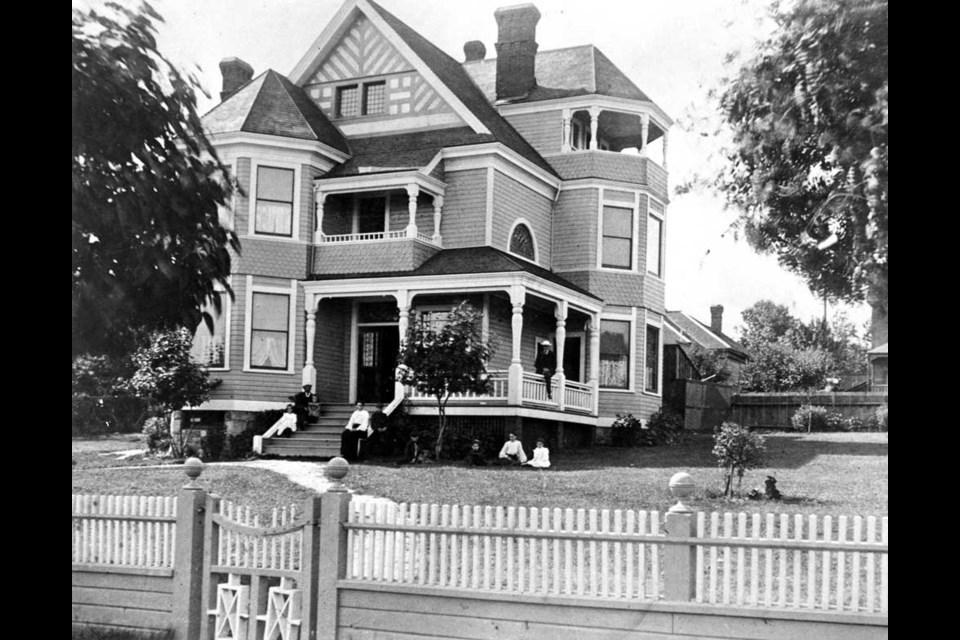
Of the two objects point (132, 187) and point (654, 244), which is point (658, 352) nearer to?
point (654, 244)

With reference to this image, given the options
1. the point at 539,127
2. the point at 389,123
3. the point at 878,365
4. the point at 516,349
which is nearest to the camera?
the point at 878,365

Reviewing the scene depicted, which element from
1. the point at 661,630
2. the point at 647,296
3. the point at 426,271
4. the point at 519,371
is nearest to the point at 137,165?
the point at 426,271

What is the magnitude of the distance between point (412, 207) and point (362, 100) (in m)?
1.30

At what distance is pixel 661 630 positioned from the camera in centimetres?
689

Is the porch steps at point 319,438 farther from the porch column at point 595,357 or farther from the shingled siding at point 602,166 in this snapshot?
the shingled siding at point 602,166

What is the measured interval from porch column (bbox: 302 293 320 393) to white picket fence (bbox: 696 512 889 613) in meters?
4.09

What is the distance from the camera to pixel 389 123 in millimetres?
10211

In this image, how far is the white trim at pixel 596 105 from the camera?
758cm

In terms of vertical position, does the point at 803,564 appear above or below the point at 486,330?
below

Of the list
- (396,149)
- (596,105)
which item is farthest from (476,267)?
(596,105)
